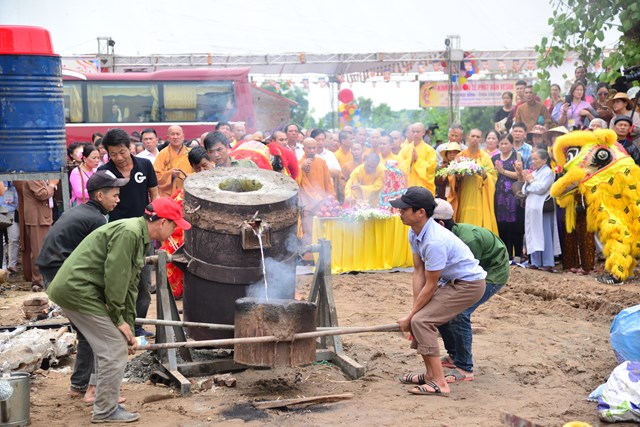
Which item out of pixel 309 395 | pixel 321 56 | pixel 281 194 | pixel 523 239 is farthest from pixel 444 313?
pixel 321 56

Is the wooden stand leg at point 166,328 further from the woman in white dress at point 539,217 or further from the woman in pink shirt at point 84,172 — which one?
the woman in white dress at point 539,217

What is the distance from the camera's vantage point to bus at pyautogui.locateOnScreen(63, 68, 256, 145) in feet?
66.3

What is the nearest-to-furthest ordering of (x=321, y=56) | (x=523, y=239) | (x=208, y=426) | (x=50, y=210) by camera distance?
1. (x=208, y=426)
2. (x=50, y=210)
3. (x=523, y=239)
4. (x=321, y=56)

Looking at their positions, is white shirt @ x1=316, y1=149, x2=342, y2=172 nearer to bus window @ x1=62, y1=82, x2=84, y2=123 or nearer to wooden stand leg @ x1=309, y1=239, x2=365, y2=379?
wooden stand leg @ x1=309, y1=239, x2=365, y2=379

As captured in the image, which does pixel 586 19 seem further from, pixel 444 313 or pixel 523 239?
pixel 444 313

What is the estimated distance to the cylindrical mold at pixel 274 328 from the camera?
18.4ft

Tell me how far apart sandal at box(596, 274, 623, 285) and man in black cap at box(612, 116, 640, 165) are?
1.72 metres

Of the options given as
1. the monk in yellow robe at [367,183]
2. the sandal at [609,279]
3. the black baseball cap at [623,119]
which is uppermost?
the black baseball cap at [623,119]

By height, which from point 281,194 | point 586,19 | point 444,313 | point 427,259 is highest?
point 586,19

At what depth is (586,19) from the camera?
35.1 ft

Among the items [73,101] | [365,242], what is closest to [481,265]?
[365,242]

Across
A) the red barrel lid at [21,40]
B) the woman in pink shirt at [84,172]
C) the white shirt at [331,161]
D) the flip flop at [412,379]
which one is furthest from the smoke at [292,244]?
the white shirt at [331,161]

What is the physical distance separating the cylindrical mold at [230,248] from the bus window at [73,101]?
14.9 m

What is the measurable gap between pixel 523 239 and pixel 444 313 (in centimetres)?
651
